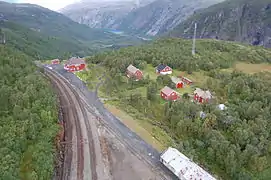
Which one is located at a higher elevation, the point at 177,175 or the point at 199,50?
the point at 199,50

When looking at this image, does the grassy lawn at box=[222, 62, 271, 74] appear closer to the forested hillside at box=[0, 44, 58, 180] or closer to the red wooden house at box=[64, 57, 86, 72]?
the red wooden house at box=[64, 57, 86, 72]

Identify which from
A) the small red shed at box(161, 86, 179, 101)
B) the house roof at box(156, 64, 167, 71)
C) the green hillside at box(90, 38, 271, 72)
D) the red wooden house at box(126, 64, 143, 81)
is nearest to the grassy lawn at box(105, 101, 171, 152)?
the small red shed at box(161, 86, 179, 101)

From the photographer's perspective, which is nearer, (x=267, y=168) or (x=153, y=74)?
(x=267, y=168)

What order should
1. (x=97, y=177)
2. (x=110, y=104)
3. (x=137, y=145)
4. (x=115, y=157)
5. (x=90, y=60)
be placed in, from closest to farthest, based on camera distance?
1. (x=97, y=177)
2. (x=115, y=157)
3. (x=137, y=145)
4. (x=110, y=104)
5. (x=90, y=60)

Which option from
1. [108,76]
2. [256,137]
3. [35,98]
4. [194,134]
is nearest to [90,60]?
[108,76]

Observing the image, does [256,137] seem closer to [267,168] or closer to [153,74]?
[267,168]

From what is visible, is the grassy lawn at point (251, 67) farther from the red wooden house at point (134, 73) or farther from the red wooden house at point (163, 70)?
the red wooden house at point (134, 73)

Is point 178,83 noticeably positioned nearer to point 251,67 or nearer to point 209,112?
point 209,112
